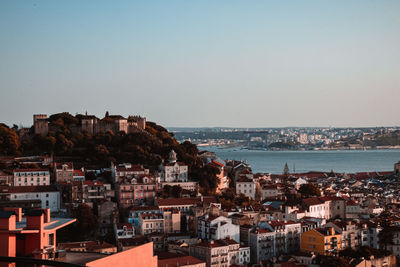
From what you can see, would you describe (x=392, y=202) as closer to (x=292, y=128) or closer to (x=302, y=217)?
(x=302, y=217)

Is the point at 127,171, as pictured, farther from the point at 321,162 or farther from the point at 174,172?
the point at 321,162

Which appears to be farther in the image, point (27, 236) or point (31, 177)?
point (31, 177)

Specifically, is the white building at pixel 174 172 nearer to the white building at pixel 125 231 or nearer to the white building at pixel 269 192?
the white building at pixel 269 192

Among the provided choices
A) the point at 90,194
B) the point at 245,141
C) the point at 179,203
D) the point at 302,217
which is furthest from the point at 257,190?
the point at 245,141

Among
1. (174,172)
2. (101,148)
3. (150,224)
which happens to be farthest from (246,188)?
(150,224)

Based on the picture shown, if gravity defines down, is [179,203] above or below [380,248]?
above

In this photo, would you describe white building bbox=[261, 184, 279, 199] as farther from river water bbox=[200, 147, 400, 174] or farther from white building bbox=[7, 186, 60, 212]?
river water bbox=[200, 147, 400, 174]

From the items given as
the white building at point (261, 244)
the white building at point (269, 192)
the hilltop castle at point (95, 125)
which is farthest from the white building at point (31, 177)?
the white building at point (269, 192)
